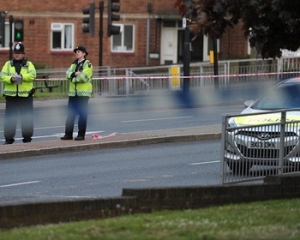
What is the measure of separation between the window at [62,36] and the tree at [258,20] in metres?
37.3

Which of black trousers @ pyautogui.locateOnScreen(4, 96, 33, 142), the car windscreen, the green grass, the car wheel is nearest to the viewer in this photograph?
the green grass

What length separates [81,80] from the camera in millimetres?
19984

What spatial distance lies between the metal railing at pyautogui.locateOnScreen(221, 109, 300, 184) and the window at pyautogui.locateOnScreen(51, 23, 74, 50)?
3519cm

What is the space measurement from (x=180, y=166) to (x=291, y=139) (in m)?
3.61

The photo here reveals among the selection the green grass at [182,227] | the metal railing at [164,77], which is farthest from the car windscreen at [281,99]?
the metal railing at [164,77]

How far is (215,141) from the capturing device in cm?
2148

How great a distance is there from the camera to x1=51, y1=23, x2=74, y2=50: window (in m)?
49.0

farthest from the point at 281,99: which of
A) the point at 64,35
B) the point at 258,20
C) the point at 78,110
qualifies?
the point at 64,35

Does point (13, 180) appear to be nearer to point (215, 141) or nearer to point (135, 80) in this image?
point (215, 141)

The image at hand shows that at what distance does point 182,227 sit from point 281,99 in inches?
333

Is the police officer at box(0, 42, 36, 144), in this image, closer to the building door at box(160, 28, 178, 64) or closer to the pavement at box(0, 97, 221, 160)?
the pavement at box(0, 97, 221, 160)

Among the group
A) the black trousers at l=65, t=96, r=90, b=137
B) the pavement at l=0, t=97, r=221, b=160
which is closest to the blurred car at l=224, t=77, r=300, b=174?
the pavement at l=0, t=97, r=221, b=160

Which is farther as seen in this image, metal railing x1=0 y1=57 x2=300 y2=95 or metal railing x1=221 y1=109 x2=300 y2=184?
metal railing x1=0 y1=57 x2=300 y2=95

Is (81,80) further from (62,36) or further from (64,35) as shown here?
(64,35)
